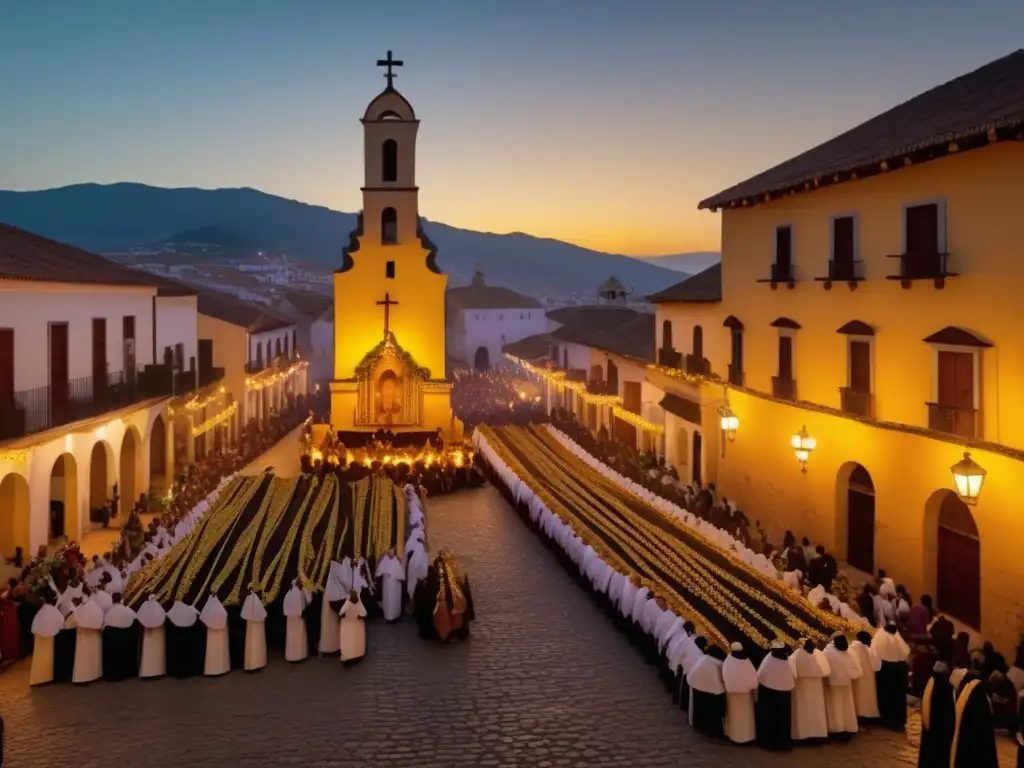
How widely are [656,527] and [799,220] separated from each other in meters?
8.71

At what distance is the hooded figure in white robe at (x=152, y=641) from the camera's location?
14.9m

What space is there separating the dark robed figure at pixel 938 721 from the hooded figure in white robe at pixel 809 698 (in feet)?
4.44

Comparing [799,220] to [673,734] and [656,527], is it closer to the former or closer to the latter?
[656,527]

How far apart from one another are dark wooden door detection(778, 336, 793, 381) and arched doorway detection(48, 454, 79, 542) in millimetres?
17842

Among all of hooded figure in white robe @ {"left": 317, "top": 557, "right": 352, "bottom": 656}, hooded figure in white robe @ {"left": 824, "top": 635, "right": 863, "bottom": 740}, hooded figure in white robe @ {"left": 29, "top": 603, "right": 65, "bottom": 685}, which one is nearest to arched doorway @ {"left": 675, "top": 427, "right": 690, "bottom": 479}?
hooded figure in white robe @ {"left": 317, "top": 557, "right": 352, "bottom": 656}

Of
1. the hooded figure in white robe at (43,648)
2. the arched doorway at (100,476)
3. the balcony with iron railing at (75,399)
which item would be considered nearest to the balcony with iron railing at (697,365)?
the balcony with iron railing at (75,399)

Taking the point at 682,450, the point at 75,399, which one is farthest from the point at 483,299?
the point at 75,399

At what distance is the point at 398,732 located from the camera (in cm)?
1280

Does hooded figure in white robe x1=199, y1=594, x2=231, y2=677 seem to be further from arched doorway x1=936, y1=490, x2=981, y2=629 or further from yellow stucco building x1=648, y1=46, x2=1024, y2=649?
arched doorway x1=936, y1=490, x2=981, y2=629

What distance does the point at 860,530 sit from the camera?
22.4 metres

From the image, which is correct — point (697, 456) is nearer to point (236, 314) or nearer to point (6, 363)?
point (6, 363)

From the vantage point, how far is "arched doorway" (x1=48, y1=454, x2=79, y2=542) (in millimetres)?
24234

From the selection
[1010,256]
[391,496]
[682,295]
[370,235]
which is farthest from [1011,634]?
[370,235]

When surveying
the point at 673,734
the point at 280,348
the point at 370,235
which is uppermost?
the point at 370,235
